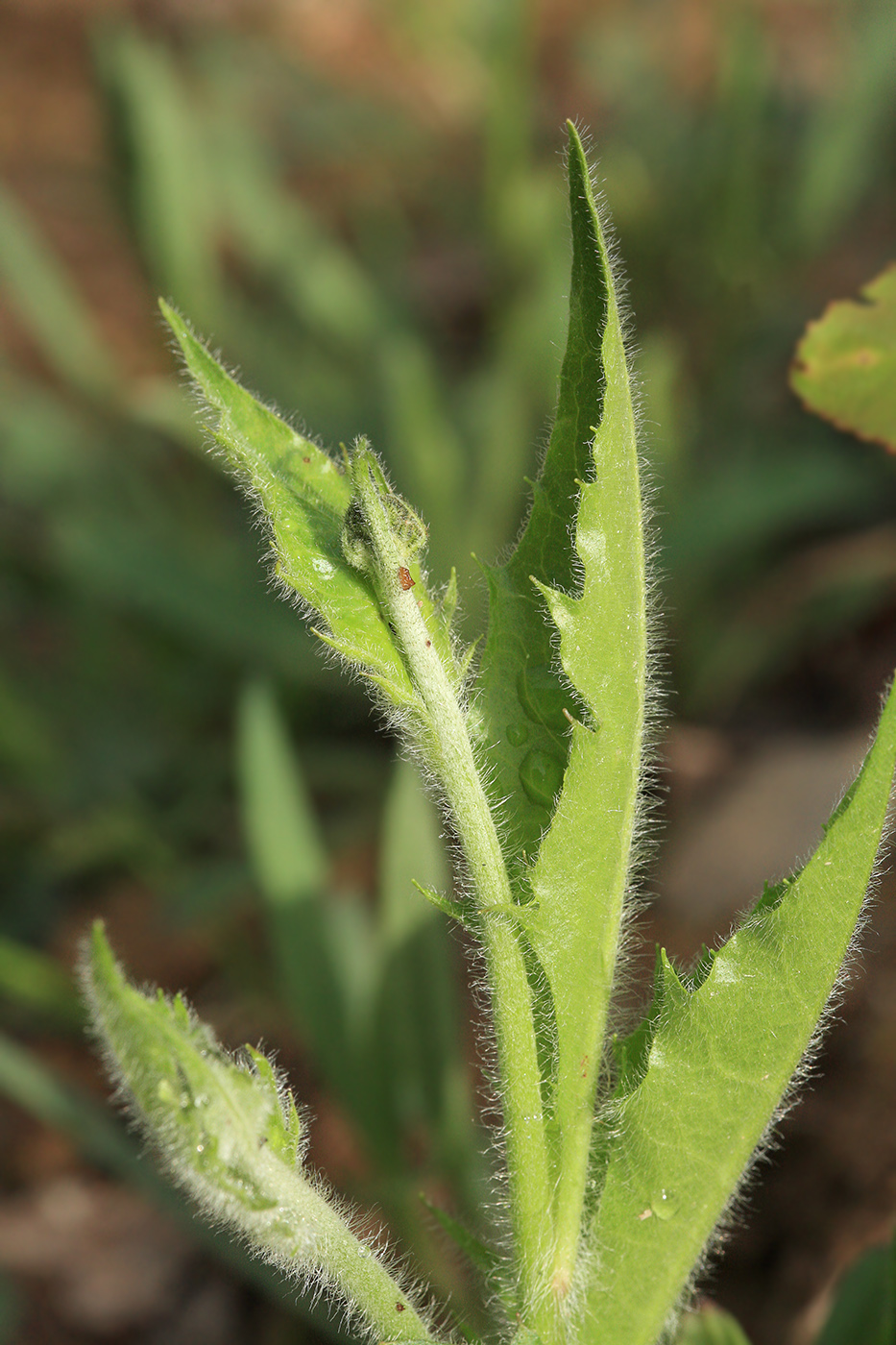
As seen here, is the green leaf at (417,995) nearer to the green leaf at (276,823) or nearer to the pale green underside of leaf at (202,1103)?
the green leaf at (276,823)

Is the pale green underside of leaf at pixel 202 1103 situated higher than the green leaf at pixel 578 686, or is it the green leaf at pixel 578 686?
the green leaf at pixel 578 686

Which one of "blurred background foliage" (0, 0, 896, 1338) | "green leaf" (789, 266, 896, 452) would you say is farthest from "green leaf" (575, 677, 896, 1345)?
"blurred background foliage" (0, 0, 896, 1338)

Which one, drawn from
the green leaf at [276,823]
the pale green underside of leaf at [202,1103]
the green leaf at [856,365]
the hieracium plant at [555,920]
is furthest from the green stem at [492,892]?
the green leaf at [276,823]

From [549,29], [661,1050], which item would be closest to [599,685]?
[661,1050]

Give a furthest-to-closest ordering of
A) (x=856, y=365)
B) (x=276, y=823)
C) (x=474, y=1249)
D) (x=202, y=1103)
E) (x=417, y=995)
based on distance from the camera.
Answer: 1. (x=276, y=823)
2. (x=417, y=995)
3. (x=856, y=365)
4. (x=474, y=1249)
5. (x=202, y=1103)

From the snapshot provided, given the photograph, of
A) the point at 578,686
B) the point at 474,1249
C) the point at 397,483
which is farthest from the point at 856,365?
the point at 397,483

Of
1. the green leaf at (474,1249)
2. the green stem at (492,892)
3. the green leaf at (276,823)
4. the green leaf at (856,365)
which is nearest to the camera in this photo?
the green stem at (492,892)

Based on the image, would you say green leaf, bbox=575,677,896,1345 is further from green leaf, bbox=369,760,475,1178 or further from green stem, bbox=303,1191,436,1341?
green leaf, bbox=369,760,475,1178

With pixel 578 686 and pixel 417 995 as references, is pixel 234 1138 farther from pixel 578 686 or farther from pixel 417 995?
pixel 417 995
